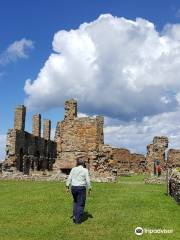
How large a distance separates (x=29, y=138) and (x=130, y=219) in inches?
1027

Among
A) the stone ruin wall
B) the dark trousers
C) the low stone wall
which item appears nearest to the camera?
the dark trousers

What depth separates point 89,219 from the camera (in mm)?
14031

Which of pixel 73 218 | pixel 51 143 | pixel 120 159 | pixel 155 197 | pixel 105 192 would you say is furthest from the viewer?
pixel 120 159

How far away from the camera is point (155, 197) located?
19906 mm

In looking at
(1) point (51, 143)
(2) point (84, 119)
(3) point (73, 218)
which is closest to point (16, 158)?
(2) point (84, 119)

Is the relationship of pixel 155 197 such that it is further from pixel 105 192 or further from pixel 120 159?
pixel 120 159

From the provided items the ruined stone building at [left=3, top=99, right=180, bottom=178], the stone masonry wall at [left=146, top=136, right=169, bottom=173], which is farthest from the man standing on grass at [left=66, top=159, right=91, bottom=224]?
the stone masonry wall at [left=146, top=136, right=169, bottom=173]

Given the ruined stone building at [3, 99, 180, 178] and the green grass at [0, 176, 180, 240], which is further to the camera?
the ruined stone building at [3, 99, 180, 178]

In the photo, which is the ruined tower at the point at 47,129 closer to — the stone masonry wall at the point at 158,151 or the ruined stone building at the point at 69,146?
the ruined stone building at the point at 69,146

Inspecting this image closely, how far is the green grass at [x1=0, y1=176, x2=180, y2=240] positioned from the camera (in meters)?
12.0

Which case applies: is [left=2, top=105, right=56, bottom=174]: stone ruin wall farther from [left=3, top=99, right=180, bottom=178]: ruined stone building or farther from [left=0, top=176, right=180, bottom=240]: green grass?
[left=0, top=176, right=180, bottom=240]: green grass

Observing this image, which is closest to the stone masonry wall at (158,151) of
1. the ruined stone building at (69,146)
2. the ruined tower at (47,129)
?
the ruined stone building at (69,146)

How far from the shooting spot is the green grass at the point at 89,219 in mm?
12008

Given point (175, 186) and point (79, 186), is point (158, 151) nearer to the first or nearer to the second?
point (175, 186)
